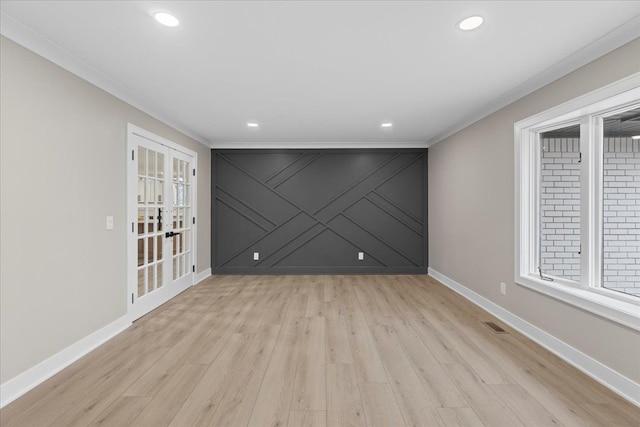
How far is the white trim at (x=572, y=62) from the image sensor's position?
208 centimetres

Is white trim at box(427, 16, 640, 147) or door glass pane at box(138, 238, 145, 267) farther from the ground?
white trim at box(427, 16, 640, 147)

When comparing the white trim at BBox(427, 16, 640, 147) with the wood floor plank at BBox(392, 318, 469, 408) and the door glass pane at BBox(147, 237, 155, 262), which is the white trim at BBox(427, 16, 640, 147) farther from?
the door glass pane at BBox(147, 237, 155, 262)

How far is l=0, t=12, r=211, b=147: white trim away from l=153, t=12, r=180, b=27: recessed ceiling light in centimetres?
93

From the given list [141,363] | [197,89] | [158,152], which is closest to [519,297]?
[141,363]

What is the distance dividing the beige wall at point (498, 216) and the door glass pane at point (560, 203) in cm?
28

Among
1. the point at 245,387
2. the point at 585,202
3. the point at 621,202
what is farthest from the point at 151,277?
the point at 621,202

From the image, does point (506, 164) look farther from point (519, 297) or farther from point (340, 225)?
point (340, 225)

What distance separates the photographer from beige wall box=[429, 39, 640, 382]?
87.7 inches

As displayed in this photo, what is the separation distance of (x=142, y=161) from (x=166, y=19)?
210 cm

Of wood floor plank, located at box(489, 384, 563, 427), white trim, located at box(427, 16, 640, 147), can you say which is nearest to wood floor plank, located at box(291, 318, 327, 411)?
wood floor plank, located at box(489, 384, 563, 427)

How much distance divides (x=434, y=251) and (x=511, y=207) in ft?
7.82

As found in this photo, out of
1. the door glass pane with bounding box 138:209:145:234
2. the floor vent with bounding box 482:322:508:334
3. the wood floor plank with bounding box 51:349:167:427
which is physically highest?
the door glass pane with bounding box 138:209:145:234

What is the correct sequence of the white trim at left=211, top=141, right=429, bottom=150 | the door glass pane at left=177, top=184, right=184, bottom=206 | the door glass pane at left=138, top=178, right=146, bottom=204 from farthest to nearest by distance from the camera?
the white trim at left=211, top=141, right=429, bottom=150 → the door glass pane at left=177, top=184, right=184, bottom=206 → the door glass pane at left=138, top=178, right=146, bottom=204

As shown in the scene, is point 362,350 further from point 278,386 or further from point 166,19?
point 166,19
